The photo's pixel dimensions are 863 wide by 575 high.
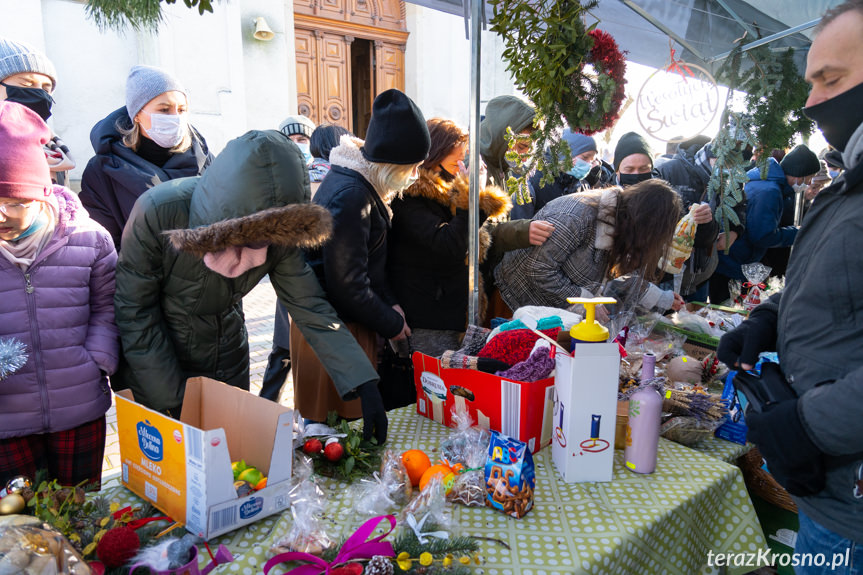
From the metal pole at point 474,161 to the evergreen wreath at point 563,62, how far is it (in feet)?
0.29

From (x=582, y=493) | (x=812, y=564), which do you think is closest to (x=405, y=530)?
(x=582, y=493)

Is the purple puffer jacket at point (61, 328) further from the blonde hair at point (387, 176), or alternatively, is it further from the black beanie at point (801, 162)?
the black beanie at point (801, 162)

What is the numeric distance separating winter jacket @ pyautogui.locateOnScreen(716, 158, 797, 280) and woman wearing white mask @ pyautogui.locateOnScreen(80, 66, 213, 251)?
3808 mm

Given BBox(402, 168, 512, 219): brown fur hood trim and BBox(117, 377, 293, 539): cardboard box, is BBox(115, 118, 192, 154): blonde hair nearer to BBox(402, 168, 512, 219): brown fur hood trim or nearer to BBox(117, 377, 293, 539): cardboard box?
BBox(402, 168, 512, 219): brown fur hood trim

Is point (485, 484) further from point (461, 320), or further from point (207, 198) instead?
point (461, 320)

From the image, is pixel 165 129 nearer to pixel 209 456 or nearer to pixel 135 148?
pixel 135 148

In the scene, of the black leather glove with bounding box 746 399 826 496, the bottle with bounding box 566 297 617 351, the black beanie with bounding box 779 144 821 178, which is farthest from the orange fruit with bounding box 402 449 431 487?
the black beanie with bounding box 779 144 821 178

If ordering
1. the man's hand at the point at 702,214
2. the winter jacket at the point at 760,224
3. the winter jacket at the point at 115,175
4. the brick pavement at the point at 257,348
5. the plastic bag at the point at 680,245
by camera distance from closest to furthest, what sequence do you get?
the winter jacket at the point at 115,175 → the plastic bag at the point at 680,245 → the brick pavement at the point at 257,348 → the man's hand at the point at 702,214 → the winter jacket at the point at 760,224

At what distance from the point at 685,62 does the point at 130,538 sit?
244 centimetres

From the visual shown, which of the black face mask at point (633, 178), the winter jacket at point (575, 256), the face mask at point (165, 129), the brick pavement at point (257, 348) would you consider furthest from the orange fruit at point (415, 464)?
the black face mask at point (633, 178)

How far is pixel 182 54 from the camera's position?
630 cm

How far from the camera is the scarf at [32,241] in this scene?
4.86ft

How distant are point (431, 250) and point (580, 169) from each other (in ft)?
7.26

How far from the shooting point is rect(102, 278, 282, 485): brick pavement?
9.73 ft
